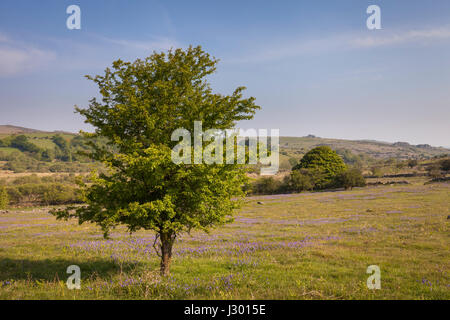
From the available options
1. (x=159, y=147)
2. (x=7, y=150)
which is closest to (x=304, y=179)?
(x=159, y=147)

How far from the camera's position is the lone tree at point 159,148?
8.34 meters

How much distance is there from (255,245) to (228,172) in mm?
9475

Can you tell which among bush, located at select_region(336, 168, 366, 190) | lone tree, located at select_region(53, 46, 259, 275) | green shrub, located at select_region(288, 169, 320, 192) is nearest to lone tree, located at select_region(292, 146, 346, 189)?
green shrub, located at select_region(288, 169, 320, 192)

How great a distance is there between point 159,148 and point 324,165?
242 feet

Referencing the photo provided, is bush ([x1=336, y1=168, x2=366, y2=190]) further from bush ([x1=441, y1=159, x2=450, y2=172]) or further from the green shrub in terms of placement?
bush ([x1=441, y1=159, x2=450, y2=172])

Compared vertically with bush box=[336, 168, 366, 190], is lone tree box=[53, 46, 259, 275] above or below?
above

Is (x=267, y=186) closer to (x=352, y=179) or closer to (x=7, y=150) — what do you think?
(x=352, y=179)

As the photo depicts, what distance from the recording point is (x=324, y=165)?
245 feet

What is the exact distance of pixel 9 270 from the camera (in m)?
12.3

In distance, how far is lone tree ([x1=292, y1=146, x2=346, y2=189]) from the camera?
72000mm

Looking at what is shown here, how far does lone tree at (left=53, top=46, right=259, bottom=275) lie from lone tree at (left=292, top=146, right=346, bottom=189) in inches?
2664

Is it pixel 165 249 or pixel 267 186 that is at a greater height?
pixel 165 249

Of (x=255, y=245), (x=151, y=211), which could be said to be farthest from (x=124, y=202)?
(x=255, y=245)

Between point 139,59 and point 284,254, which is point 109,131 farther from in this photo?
point 284,254
